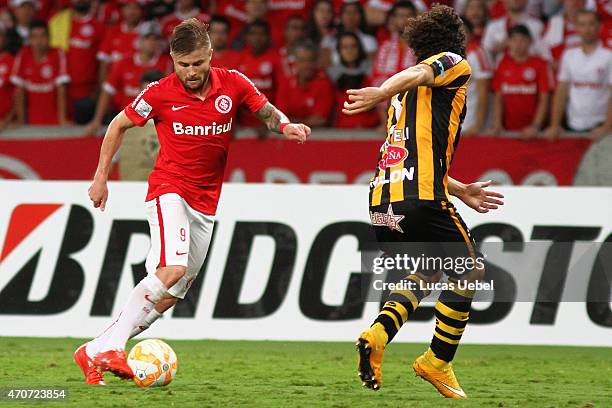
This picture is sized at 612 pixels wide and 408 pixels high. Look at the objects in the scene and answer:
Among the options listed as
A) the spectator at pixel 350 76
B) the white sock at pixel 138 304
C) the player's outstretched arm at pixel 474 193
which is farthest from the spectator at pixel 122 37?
the player's outstretched arm at pixel 474 193

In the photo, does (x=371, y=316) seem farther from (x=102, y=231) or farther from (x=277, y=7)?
(x=277, y=7)

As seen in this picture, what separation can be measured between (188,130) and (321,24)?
24.7 feet

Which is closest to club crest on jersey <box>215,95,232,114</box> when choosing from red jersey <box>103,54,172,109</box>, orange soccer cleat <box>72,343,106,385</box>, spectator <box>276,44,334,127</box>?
orange soccer cleat <box>72,343,106,385</box>

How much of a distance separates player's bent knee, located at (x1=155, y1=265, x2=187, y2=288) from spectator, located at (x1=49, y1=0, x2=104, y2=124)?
26.3ft

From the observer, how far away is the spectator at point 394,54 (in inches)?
544

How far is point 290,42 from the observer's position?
581 inches

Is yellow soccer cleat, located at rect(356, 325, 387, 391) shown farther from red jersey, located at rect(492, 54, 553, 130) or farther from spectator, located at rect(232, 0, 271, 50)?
spectator, located at rect(232, 0, 271, 50)

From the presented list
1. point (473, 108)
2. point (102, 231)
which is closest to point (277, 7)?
point (473, 108)

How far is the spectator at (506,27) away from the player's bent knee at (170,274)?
7.70 m

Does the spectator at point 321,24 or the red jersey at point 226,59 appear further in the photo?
the spectator at point 321,24

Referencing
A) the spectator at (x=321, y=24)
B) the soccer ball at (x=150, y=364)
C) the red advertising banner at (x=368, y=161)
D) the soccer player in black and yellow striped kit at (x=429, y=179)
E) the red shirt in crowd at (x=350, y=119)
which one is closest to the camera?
the soccer player in black and yellow striped kit at (x=429, y=179)

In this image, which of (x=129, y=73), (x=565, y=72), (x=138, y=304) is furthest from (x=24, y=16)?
(x=138, y=304)

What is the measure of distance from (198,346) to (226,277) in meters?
0.77

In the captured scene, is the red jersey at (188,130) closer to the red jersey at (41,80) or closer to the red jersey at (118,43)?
the red jersey at (118,43)
